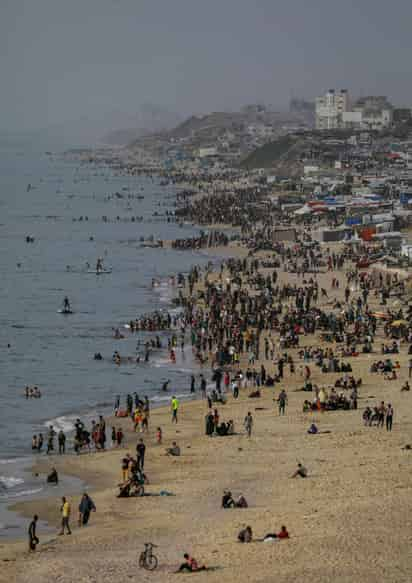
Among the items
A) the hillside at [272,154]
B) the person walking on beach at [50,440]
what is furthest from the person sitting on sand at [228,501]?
the hillside at [272,154]

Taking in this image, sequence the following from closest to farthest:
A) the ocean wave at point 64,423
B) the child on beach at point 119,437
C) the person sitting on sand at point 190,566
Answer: the person sitting on sand at point 190,566, the child on beach at point 119,437, the ocean wave at point 64,423

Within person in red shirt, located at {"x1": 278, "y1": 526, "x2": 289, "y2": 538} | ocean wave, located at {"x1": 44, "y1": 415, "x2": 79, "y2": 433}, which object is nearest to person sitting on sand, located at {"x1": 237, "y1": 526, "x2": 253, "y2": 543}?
person in red shirt, located at {"x1": 278, "y1": 526, "x2": 289, "y2": 538}

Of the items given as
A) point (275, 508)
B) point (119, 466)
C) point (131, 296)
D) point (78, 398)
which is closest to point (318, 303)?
point (131, 296)

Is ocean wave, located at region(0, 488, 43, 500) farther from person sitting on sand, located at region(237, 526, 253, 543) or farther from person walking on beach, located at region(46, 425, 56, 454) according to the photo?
person sitting on sand, located at region(237, 526, 253, 543)

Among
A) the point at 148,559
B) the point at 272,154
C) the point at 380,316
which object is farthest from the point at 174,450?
the point at 272,154

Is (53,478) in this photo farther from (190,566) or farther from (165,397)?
(165,397)

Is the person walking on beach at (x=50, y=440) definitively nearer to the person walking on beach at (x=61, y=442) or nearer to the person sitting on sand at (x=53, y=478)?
the person walking on beach at (x=61, y=442)

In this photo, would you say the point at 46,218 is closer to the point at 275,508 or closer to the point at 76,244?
the point at 76,244
